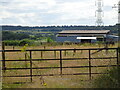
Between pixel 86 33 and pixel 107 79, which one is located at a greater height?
pixel 86 33

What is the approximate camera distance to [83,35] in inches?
1687

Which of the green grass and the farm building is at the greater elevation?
the farm building

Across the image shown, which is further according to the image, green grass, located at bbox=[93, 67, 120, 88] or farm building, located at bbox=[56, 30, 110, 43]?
farm building, located at bbox=[56, 30, 110, 43]

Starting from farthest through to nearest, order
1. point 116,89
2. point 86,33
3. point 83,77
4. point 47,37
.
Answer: point 86,33, point 47,37, point 83,77, point 116,89

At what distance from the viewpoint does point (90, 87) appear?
6328 millimetres

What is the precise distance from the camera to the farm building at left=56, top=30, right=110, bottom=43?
41.1m

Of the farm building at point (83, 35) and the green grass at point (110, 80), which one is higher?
the farm building at point (83, 35)

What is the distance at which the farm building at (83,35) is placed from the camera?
4110 cm

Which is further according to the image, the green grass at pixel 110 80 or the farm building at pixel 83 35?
the farm building at pixel 83 35

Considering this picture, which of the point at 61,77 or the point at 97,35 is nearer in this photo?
the point at 61,77

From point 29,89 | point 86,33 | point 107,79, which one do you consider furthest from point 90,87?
point 86,33

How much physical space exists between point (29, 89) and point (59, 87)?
0.91 meters

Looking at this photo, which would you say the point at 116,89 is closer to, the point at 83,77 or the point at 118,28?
the point at 118,28

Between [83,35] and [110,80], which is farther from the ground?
[83,35]
